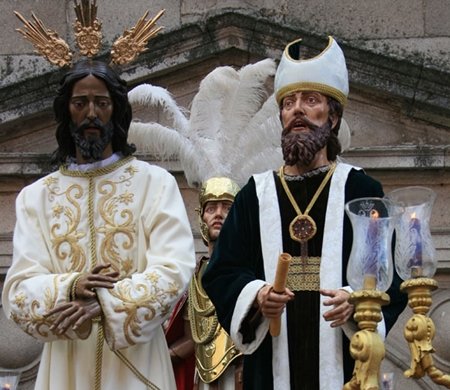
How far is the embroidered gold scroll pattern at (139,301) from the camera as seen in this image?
29.2ft

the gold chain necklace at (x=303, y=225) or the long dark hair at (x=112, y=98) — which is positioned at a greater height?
the long dark hair at (x=112, y=98)

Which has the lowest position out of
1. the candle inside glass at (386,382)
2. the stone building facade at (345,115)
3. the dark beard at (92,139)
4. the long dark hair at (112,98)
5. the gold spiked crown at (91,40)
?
the candle inside glass at (386,382)

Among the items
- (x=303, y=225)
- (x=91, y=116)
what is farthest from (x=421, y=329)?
(x=91, y=116)

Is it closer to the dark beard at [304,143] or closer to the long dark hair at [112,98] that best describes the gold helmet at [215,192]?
the long dark hair at [112,98]

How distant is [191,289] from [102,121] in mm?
1884

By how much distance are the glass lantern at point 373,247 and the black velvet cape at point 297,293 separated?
0.89 metres

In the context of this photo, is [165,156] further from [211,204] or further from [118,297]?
[118,297]

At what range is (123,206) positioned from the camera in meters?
9.34

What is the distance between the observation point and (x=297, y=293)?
352 inches

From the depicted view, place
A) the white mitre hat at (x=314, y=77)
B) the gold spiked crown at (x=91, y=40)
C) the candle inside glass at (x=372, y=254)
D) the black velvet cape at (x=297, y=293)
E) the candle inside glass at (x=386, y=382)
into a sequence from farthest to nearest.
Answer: the candle inside glass at (x=386, y=382) → the gold spiked crown at (x=91, y=40) → the white mitre hat at (x=314, y=77) → the black velvet cape at (x=297, y=293) → the candle inside glass at (x=372, y=254)

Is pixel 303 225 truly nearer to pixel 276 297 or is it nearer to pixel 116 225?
pixel 276 297

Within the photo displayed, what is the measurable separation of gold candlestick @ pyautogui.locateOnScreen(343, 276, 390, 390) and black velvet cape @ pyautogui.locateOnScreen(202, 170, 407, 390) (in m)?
→ 0.97

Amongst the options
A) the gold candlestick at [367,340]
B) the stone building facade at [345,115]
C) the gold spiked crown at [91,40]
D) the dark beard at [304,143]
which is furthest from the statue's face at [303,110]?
the stone building facade at [345,115]

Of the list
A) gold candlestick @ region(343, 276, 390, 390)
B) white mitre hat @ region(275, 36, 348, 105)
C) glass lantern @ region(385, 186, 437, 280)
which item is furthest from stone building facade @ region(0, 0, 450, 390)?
gold candlestick @ region(343, 276, 390, 390)
